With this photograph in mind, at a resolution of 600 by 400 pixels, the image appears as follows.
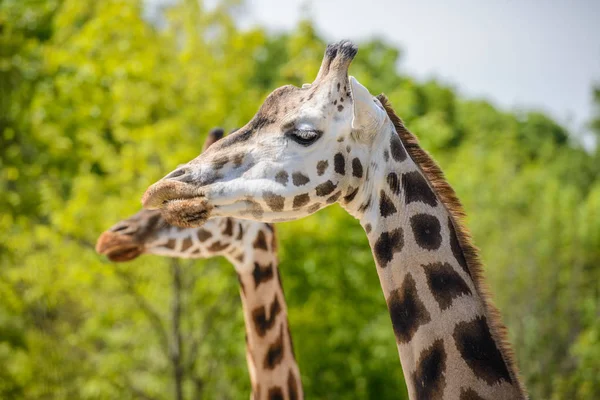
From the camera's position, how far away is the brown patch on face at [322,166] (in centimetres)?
272

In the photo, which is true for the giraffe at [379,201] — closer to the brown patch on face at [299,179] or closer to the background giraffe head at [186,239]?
the brown patch on face at [299,179]

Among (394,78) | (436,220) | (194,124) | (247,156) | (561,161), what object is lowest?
(436,220)

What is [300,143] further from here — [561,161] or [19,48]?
[561,161]

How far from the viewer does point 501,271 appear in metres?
19.4

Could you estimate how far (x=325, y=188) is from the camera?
273 cm

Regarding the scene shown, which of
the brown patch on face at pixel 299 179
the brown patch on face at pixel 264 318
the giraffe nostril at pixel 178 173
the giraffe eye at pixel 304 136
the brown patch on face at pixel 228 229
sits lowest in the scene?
the brown patch on face at pixel 264 318

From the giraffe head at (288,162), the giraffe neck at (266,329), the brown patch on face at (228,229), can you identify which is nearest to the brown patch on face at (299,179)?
the giraffe head at (288,162)

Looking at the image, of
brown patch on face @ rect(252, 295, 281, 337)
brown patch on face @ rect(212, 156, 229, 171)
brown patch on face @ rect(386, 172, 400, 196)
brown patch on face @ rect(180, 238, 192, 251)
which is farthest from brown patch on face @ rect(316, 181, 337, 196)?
brown patch on face @ rect(180, 238, 192, 251)

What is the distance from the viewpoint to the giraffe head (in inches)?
104

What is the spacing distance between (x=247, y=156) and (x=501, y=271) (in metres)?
17.9

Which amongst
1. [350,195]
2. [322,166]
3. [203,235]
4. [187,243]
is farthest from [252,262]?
[322,166]

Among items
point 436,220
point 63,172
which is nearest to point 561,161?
point 63,172

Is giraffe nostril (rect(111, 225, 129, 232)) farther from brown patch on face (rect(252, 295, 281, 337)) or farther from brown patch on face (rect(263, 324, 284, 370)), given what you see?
brown patch on face (rect(263, 324, 284, 370))

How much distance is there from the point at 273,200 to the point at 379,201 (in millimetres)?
434
